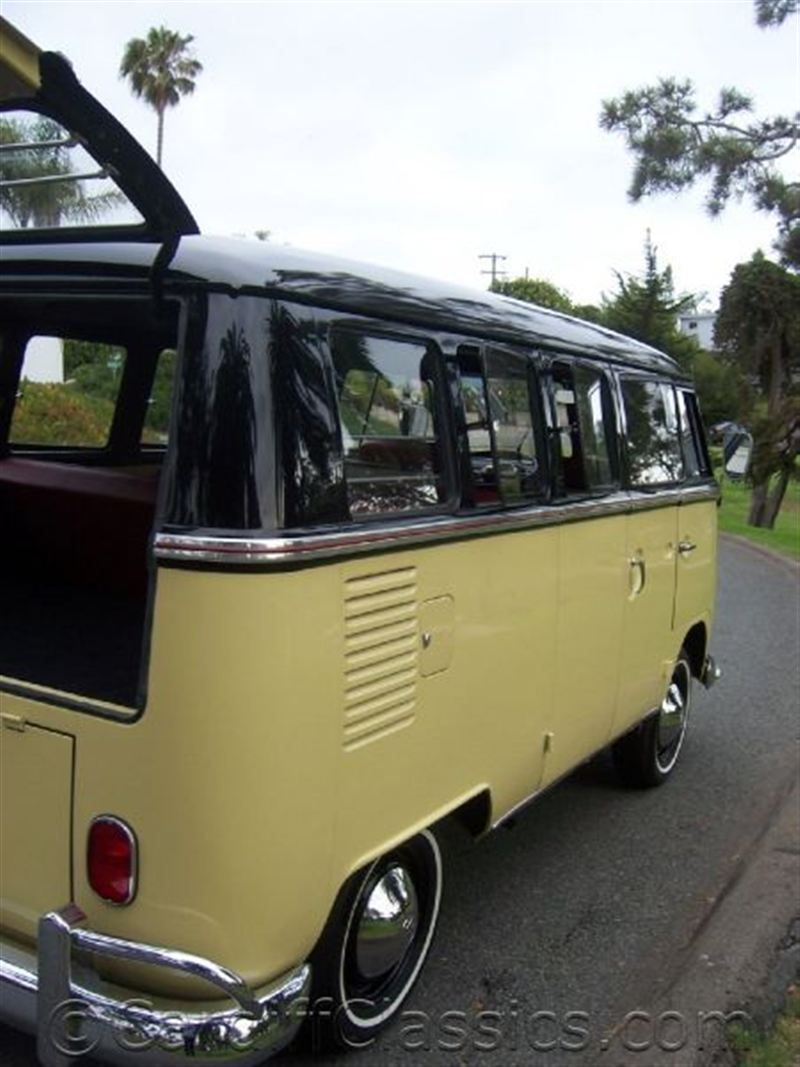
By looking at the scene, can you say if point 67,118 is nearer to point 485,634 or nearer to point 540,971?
point 485,634

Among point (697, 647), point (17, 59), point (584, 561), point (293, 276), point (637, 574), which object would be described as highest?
point (17, 59)

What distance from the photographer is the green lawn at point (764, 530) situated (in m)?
16.5

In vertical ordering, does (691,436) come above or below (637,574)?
above

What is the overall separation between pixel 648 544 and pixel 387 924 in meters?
2.28

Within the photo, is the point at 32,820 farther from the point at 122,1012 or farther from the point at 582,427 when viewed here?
the point at 582,427

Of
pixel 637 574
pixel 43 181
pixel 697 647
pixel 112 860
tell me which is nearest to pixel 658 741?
pixel 697 647

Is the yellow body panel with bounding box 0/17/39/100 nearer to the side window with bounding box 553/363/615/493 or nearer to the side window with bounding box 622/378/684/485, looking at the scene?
the side window with bounding box 553/363/615/493

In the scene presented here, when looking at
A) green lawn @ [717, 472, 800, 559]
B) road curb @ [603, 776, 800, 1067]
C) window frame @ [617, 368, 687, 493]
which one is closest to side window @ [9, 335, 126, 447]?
window frame @ [617, 368, 687, 493]

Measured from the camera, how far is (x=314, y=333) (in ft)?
8.96

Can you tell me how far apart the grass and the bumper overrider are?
1479mm

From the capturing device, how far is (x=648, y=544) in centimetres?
483

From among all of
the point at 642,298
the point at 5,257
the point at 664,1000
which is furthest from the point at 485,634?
the point at 642,298

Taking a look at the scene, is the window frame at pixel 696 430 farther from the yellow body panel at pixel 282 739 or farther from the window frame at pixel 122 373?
the window frame at pixel 122 373

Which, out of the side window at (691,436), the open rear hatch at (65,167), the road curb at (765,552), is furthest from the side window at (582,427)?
the road curb at (765,552)
